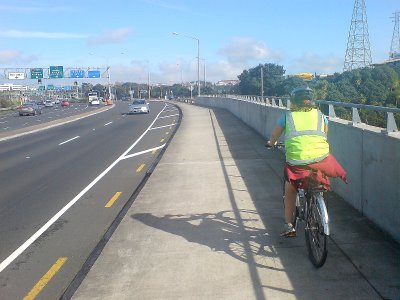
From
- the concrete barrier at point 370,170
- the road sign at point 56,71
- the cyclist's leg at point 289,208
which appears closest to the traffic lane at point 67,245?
the cyclist's leg at point 289,208

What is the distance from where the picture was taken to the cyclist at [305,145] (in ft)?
19.3

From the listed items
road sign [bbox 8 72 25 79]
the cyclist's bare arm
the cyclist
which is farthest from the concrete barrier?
road sign [bbox 8 72 25 79]

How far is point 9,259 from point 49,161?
420 inches

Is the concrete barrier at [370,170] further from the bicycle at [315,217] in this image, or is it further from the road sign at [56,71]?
the road sign at [56,71]

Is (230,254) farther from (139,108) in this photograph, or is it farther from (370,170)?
(139,108)

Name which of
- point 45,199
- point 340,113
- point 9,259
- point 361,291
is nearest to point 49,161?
point 45,199

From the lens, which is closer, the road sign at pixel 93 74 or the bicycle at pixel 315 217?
the bicycle at pixel 315 217

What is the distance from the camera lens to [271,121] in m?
18.6

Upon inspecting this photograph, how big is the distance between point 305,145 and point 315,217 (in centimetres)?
79

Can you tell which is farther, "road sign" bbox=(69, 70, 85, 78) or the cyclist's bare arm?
"road sign" bbox=(69, 70, 85, 78)

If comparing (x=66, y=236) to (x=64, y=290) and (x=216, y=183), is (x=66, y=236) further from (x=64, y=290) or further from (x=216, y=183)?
(x=216, y=183)

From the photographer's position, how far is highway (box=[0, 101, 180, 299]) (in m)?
6.23

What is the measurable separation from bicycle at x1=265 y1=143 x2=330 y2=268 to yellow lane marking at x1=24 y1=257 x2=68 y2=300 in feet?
→ 9.49

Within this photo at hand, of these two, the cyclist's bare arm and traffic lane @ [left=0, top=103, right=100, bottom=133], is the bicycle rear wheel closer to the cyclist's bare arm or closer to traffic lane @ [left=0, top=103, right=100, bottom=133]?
the cyclist's bare arm
